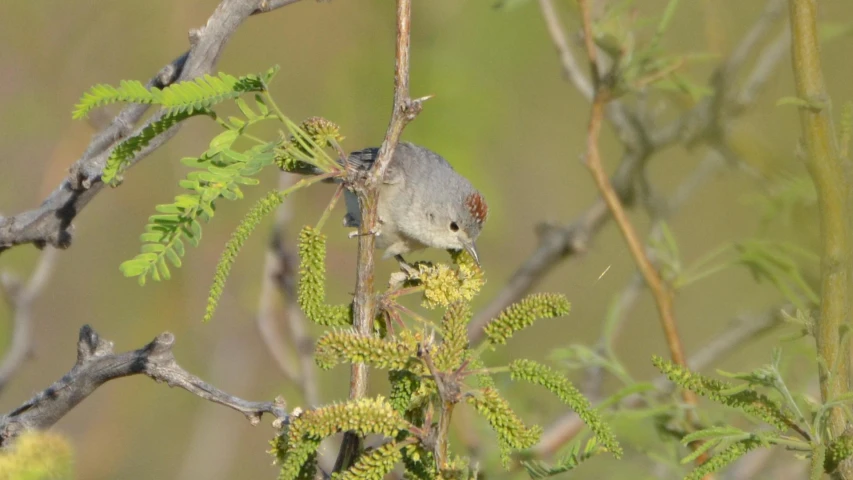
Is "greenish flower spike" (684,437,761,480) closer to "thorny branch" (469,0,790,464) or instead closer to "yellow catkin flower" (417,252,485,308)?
"yellow catkin flower" (417,252,485,308)

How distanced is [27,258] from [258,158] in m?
3.20

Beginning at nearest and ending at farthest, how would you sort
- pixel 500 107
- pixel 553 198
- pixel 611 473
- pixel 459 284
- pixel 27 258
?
pixel 459 284 → pixel 611 473 → pixel 27 258 → pixel 500 107 → pixel 553 198

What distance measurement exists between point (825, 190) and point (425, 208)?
5.90 ft

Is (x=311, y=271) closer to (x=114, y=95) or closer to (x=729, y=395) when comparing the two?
(x=114, y=95)

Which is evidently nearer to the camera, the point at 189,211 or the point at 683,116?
the point at 189,211

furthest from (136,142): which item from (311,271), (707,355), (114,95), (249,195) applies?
(249,195)

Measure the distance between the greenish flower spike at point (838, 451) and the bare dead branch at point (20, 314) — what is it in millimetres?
1981

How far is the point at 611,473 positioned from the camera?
2.61m

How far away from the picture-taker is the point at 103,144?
182cm

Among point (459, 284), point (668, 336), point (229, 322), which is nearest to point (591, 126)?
point (668, 336)

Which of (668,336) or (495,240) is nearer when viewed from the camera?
(668,336)

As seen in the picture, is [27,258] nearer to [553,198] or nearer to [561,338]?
[561,338]

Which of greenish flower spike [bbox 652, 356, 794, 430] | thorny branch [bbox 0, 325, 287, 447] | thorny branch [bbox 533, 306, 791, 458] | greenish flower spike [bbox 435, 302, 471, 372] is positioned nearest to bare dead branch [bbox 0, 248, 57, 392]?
thorny branch [bbox 0, 325, 287, 447]

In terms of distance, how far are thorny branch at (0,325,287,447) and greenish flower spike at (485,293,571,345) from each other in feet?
1.30
